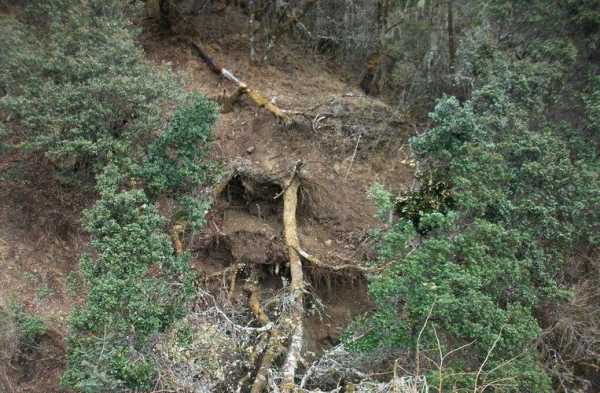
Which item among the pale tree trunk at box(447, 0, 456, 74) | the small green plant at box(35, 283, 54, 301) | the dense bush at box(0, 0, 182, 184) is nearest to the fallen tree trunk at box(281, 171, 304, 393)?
the dense bush at box(0, 0, 182, 184)

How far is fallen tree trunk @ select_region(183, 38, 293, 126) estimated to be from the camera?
11.8 m

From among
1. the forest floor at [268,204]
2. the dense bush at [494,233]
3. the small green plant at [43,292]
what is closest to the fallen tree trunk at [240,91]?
the forest floor at [268,204]

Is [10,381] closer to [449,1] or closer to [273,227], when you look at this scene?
[273,227]

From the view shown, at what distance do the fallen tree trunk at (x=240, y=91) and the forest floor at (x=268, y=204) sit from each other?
177 millimetres

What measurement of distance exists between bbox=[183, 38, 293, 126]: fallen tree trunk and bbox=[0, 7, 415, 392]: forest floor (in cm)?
18

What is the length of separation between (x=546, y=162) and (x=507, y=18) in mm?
3231

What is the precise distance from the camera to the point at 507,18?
32.3 feet

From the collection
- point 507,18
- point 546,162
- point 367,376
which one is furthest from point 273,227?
point 507,18

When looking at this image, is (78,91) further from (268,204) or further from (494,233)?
(494,233)

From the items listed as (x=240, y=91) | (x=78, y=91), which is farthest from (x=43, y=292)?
(x=240, y=91)

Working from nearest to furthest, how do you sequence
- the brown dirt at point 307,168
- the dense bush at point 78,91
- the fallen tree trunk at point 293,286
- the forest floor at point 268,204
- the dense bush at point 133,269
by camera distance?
the dense bush at point 133,269 → the fallen tree trunk at point 293,286 → the dense bush at point 78,91 → the forest floor at point 268,204 → the brown dirt at point 307,168

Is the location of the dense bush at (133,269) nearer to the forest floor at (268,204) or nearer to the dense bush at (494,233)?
the forest floor at (268,204)

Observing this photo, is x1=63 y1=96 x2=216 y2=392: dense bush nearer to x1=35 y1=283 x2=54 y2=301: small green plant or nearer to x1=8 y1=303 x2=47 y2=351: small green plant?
x1=8 y1=303 x2=47 y2=351: small green plant

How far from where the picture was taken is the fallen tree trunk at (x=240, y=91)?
11797mm
